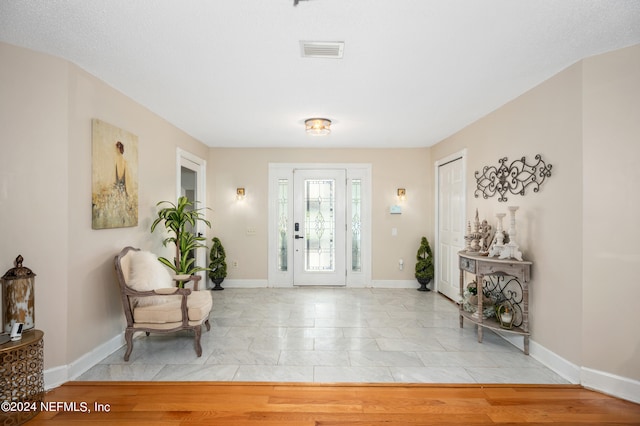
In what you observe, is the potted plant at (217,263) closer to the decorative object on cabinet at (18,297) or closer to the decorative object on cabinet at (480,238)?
the decorative object on cabinet at (18,297)

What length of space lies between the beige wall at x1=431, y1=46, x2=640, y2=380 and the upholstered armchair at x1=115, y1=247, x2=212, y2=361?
3.29 m

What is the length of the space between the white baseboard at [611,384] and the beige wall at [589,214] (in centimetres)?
4

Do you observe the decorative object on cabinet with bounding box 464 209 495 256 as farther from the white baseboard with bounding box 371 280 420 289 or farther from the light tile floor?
the white baseboard with bounding box 371 280 420 289

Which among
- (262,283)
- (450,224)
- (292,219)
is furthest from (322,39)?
(262,283)

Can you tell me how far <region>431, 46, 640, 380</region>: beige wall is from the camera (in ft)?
8.04

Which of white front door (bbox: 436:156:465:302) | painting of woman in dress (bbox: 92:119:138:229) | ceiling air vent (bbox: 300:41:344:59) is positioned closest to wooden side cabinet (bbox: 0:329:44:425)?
painting of woman in dress (bbox: 92:119:138:229)

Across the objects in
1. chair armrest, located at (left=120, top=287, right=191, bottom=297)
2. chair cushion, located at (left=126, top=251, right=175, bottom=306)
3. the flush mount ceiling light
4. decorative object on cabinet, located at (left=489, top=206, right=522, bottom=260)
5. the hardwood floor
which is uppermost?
the flush mount ceiling light

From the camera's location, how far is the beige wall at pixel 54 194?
243 cm

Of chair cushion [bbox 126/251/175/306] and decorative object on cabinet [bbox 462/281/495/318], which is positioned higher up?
chair cushion [bbox 126/251/175/306]

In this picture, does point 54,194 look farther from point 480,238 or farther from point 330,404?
point 480,238

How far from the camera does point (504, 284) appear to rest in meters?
3.63

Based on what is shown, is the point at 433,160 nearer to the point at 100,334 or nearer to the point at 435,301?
the point at 435,301

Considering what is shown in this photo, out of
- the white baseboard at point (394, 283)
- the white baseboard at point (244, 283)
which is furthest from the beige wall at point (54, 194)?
the white baseboard at point (394, 283)

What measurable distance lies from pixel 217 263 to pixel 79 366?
10.00 feet
